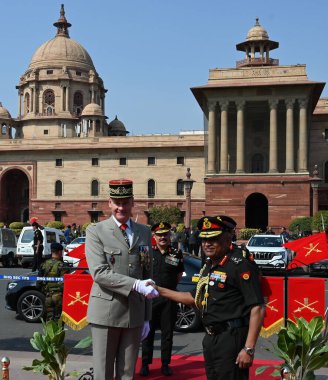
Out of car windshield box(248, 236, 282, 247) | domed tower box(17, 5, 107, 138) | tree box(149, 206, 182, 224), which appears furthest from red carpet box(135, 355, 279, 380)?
domed tower box(17, 5, 107, 138)

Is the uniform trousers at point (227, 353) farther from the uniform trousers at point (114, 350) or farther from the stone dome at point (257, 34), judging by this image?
the stone dome at point (257, 34)

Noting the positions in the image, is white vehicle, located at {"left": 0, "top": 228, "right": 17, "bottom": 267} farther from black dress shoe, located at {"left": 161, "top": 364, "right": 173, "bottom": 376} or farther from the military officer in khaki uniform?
the military officer in khaki uniform

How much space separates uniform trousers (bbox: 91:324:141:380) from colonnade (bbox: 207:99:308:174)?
4498cm

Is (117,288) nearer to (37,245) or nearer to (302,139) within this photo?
(37,245)

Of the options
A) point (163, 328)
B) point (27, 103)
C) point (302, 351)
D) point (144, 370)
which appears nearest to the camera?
point (302, 351)

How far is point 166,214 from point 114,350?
53747mm

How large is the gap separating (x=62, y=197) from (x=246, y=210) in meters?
22.9

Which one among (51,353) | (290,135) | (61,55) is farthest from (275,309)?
(61,55)

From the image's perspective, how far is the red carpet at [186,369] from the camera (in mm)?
7707

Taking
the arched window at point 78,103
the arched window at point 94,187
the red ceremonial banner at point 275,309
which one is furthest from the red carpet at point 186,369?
the arched window at point 78,103

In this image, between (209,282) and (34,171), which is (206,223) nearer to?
(209,282)

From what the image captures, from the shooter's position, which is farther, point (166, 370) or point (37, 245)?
point (37, 245)

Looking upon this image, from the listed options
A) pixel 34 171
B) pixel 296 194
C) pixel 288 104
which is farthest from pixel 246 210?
pixel 34 171

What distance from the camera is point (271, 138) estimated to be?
5000cm
